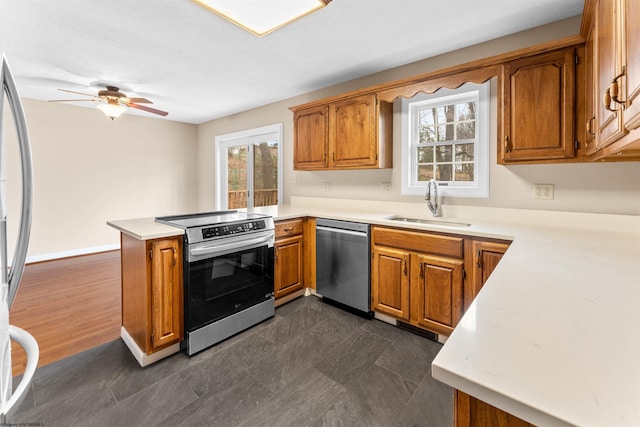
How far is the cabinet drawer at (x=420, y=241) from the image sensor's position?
86.5 inches

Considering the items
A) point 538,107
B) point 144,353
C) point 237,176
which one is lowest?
point 144,353

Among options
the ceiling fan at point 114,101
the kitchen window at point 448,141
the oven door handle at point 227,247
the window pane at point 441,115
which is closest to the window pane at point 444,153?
the kitchen window at point 448,141

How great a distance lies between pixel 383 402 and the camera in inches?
68.4

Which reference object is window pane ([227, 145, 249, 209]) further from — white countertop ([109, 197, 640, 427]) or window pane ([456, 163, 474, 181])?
white countertop ([109, 197, 640, 427])

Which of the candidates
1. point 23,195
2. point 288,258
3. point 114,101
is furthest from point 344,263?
point 114,101

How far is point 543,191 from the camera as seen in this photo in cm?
233

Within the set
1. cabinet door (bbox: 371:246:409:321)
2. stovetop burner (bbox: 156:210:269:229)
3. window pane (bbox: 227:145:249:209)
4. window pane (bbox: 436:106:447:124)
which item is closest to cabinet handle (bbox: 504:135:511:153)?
window pane (bbox: 436:106:447:124)

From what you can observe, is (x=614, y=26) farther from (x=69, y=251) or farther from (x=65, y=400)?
(x=69, y=251)

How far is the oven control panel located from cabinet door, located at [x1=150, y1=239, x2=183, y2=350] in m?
0.20

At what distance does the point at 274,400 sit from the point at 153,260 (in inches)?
46.1

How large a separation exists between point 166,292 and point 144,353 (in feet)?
1.42

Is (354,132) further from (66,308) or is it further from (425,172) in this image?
(66,308)

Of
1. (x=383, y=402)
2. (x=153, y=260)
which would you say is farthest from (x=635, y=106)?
(x=153, y=260)

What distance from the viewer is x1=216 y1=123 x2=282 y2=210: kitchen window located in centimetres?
461
